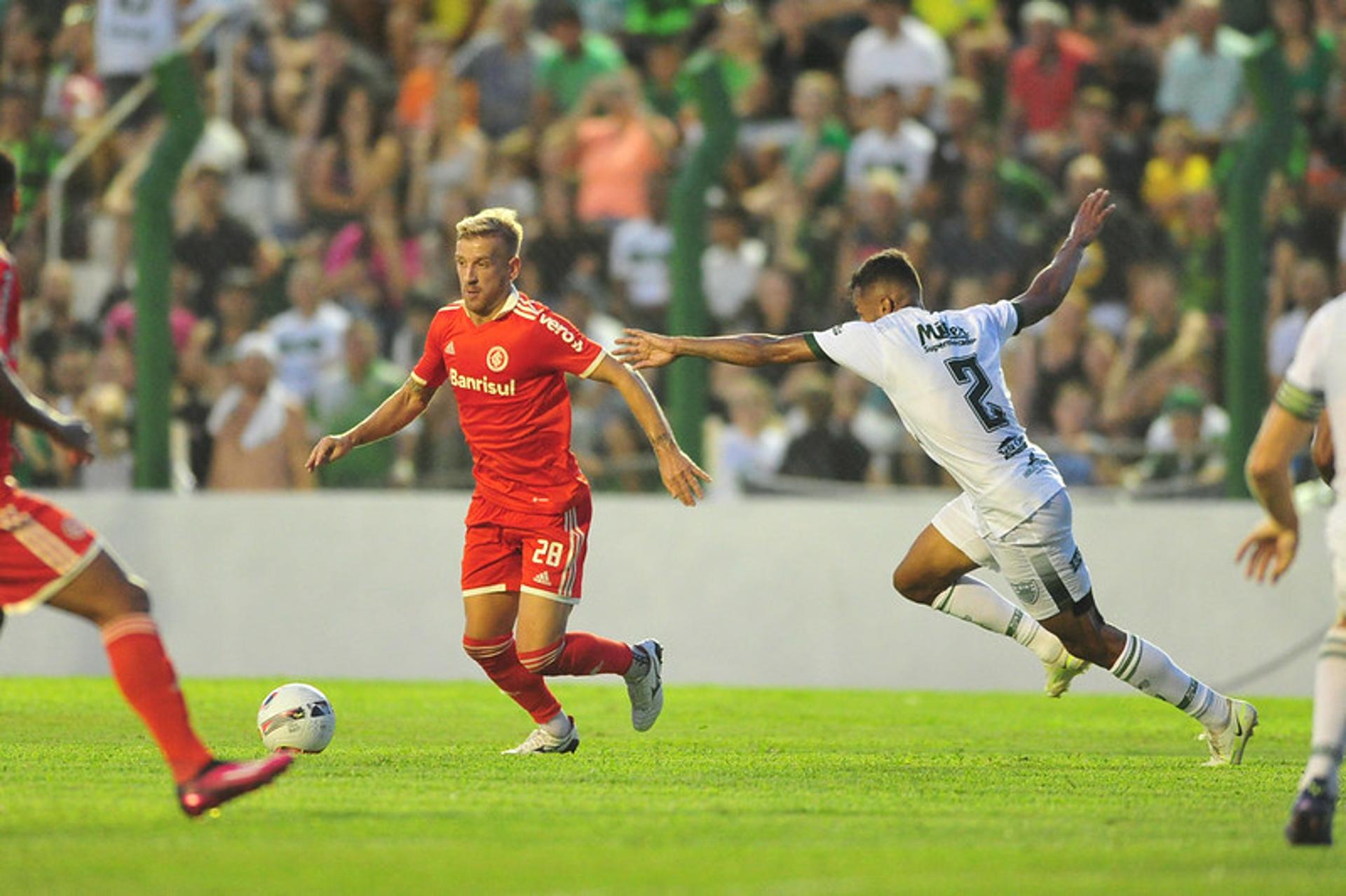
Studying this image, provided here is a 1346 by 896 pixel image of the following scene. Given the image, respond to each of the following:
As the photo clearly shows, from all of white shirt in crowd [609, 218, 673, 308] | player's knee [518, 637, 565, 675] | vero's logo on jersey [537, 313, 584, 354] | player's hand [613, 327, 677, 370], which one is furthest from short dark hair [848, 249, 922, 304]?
white shirt in crowd [609, 218, 673, 308]

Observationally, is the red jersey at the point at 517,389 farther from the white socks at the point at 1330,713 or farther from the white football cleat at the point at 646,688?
the white socks at the point at 1330,713

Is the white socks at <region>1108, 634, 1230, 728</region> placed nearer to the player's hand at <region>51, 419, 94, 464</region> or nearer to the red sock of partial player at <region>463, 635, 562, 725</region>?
the red sock of partial player at <region>463, 635, 562, 725</region>

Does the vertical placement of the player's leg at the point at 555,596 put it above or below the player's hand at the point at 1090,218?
below

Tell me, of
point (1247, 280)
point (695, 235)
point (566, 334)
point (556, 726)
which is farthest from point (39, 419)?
point (1247, 280)

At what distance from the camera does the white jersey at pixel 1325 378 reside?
6832mm

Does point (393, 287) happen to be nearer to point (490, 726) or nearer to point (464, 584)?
point (490, 726)

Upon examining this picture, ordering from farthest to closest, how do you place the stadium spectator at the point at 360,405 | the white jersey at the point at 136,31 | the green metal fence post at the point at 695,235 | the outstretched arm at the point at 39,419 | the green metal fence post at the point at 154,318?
the white jersey at the point at 136,31 → the stadium spectator at the point at 360,405 → the green metal fence post at the point at 154,318 → the green metal fence post at the point at 695,235 → the outstretched arm at the point at 39,419

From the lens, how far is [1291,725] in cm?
1197

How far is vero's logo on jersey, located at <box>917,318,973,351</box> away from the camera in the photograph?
957 cm

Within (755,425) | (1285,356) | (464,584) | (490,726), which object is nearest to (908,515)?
(755,425)

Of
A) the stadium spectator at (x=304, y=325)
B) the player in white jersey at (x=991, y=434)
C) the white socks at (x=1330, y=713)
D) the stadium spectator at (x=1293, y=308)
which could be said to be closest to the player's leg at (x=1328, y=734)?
the white socks at (x=1330, y=713)

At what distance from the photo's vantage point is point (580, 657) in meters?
9.96

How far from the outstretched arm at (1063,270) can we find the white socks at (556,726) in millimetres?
2621

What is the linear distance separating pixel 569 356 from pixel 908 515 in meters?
5.10
